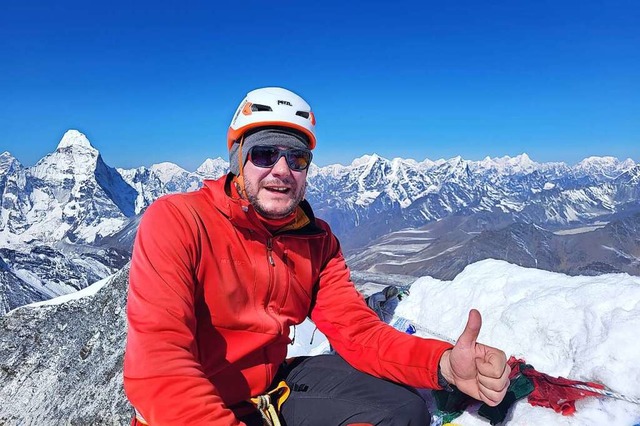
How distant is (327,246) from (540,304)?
11.1ft

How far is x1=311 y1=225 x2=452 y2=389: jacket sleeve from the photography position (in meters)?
4.98

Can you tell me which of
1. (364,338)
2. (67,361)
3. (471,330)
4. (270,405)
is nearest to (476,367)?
(471,330)

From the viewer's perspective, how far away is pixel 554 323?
20.1 feet

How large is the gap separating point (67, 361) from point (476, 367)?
1908cm

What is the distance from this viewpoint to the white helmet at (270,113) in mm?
4777

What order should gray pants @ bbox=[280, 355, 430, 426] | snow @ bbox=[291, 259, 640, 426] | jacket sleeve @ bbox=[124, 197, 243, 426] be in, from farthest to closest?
1. snow @ bbox=[291, 259, 640, 426]
2. gray pants @ bbox=[280, 355, 430, 426]
3. jacket sleeve @ bbox=[124, 197, 243, 426]

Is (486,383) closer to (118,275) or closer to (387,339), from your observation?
(387,339)

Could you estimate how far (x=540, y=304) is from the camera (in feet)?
21.2

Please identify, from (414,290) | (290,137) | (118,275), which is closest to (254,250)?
(290,137)

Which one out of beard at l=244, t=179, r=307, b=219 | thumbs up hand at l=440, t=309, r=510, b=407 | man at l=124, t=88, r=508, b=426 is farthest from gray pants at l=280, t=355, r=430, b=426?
beard at l=244, t=179, r=307, b=219

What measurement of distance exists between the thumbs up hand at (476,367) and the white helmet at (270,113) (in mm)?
2748

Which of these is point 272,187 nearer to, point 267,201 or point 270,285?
point 267,201

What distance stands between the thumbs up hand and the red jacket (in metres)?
0.29

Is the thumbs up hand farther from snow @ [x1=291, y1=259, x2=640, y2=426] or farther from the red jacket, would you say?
snow @ [x1=291, y1=259, x2=640, y2=426]
